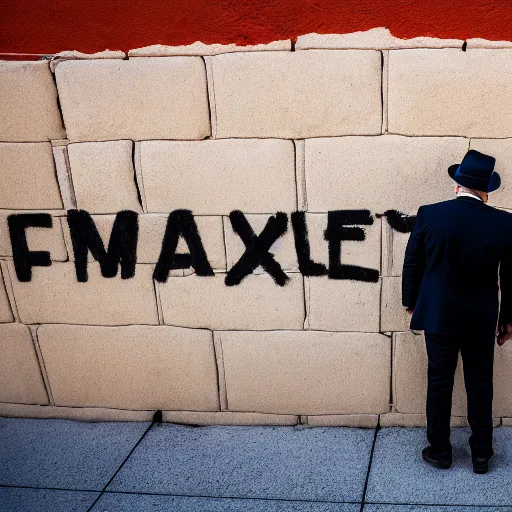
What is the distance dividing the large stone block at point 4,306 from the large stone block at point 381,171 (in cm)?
193

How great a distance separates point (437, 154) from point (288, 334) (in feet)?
4.17

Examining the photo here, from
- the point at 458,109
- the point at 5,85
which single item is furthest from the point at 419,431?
the point at 5,85

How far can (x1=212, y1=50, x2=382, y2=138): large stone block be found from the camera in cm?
287

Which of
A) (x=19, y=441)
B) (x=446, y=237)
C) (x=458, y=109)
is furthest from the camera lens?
(x=19, y=441)

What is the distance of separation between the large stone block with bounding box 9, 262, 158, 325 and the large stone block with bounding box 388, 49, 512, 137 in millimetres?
1656

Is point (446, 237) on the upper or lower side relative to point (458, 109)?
lower

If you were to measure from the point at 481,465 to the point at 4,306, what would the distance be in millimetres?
2849

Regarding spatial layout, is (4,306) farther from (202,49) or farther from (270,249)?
(202,49)

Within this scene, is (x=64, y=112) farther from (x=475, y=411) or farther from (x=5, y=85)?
(x=475, y=411)

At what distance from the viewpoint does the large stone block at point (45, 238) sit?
130 inches

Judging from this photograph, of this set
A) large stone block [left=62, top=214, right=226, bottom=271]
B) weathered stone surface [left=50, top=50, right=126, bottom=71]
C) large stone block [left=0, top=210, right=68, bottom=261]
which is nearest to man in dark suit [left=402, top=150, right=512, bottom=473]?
large stone block [left=62, top=214, right=226, bottom=271]

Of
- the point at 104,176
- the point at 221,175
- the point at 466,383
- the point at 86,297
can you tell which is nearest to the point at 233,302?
the point at 221,175

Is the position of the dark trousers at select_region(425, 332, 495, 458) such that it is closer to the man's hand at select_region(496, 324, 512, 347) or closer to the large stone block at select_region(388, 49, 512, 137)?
the man's hand at select_region(496, 324, 512, 347)

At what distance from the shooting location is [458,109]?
112 inches
